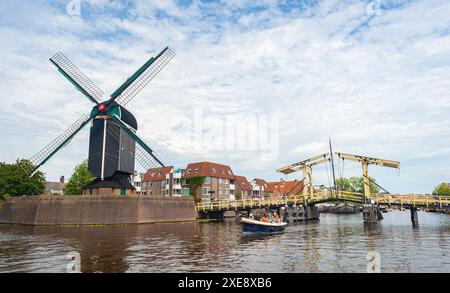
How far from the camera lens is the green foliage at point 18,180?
58625 millimetres

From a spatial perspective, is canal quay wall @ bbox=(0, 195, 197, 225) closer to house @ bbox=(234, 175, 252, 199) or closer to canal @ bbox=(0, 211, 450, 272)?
canal @ bbox=(0, 211, 450, 272)

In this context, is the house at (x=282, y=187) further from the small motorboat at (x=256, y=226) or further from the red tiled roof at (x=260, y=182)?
the small motorboat at (x=256, y=226)

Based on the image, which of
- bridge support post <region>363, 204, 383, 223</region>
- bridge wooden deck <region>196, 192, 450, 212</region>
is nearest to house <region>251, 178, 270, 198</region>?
bridge wooden deck <region>196, 192, 450, 212</region>

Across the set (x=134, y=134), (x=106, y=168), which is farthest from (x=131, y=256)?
(x=134, y=134)

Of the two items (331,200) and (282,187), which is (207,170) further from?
(282,187)

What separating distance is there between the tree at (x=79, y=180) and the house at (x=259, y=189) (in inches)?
2183

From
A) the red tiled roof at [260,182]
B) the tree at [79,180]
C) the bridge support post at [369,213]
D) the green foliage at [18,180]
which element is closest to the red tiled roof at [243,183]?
the red tiled roof at [260,182]

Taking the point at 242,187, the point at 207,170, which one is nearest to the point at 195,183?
the point at 207,170

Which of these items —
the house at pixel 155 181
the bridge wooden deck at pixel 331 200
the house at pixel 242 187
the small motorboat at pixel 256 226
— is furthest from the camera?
the house at pixel 242 187

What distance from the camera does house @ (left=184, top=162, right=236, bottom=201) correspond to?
264ft

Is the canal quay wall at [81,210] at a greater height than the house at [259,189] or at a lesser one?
lesser

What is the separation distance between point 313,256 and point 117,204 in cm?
3429

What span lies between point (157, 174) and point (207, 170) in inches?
695

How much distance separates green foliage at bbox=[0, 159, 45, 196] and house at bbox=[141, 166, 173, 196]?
31.4 m
